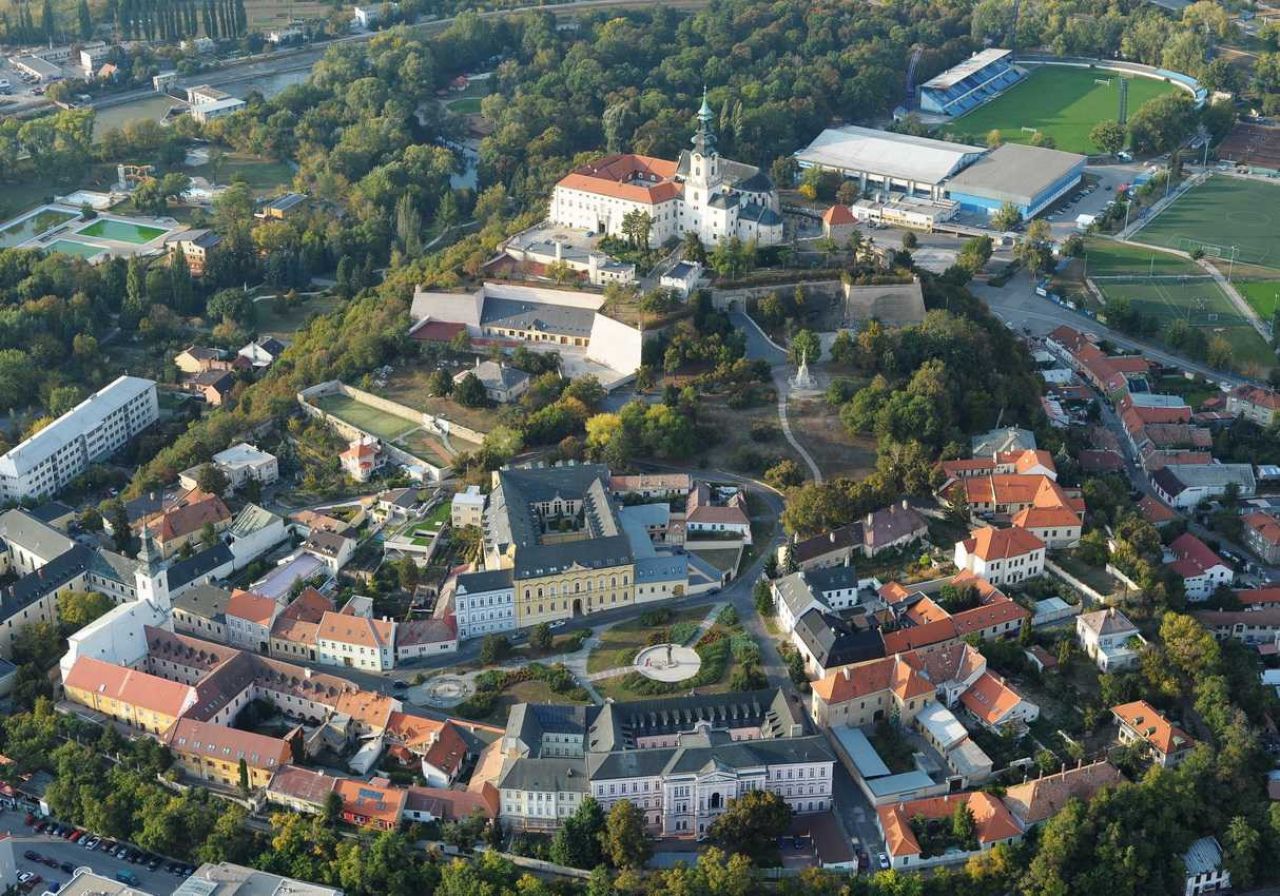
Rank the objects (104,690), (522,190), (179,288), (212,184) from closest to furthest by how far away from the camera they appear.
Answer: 1. (104,690)
2. (179,288)
3. (522,190)
4. (212,184)

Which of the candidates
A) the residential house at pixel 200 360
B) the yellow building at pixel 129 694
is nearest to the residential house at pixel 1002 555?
the yellow building at pixel 129 694

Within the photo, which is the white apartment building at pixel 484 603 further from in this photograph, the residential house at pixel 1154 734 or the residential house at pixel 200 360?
the residential house at pixel 200 360

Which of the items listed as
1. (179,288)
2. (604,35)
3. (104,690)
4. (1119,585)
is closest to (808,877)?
(1119,585)

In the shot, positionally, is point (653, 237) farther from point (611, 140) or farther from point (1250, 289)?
point (1250, 289)

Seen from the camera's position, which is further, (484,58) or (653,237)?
(484,58)

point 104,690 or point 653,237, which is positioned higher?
point 653,237

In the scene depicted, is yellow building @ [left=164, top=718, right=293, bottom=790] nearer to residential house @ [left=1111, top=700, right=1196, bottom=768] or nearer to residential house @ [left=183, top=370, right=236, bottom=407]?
residential house @ [left=1111, top=700, right=1196, bottom=768]

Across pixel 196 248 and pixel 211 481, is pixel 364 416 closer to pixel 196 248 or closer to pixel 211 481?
pixel 211 481

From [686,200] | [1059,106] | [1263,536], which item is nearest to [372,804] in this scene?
[1263,536]
